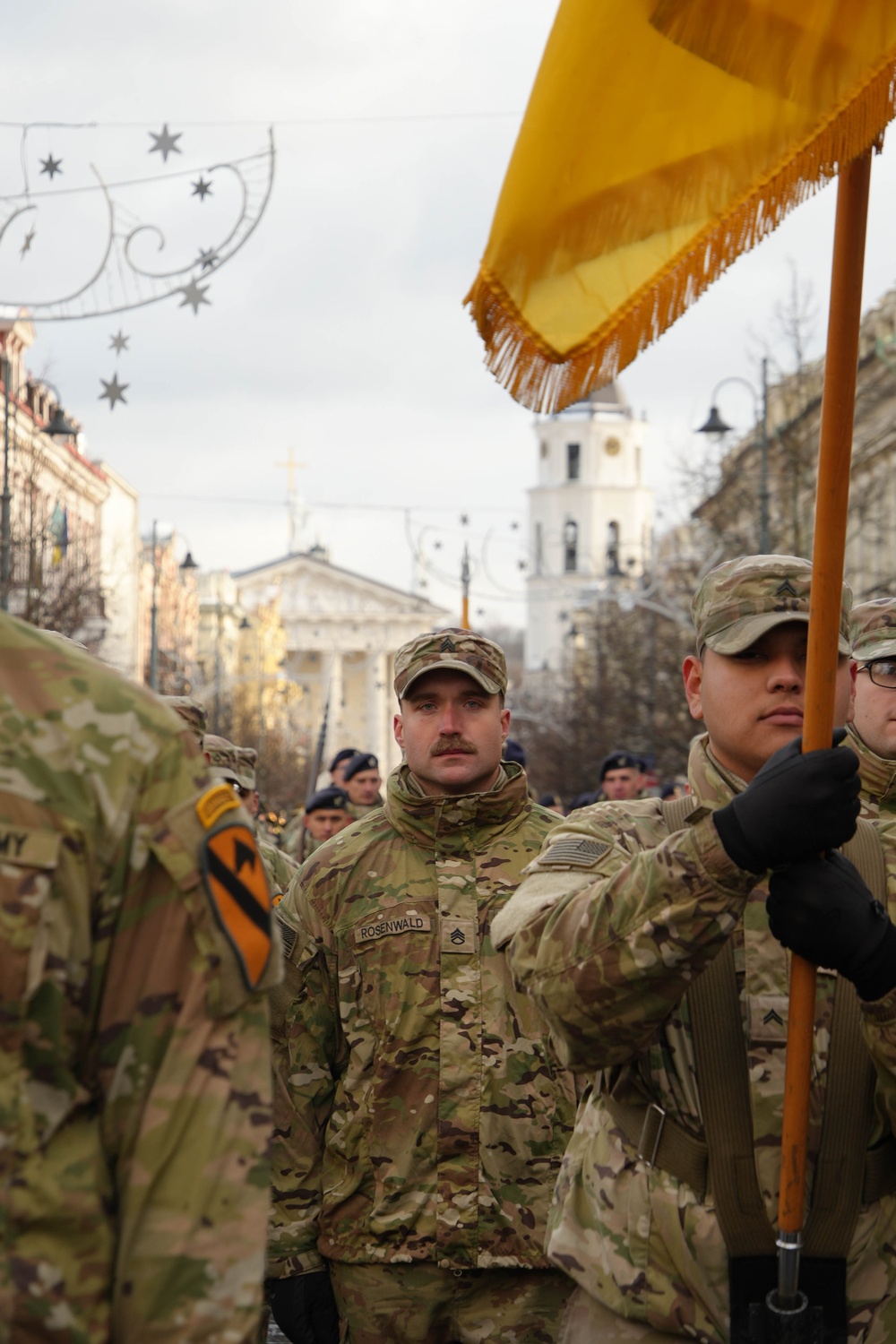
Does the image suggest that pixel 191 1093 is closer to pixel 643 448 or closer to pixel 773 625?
pixel 773 625

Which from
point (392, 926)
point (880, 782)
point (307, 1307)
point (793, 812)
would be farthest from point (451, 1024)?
point (793, 812)

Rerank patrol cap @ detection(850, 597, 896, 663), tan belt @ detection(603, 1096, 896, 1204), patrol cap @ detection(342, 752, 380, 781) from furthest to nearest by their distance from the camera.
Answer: patrol cap @ detection(342, 752, 380, 781) < patrol cap @ detection(850, 597, 896, 663) < tan belt @ detection(603, 1096, 896, 1204)

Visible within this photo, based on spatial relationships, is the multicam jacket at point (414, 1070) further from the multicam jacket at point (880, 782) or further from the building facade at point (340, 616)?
the building facade at point (340, 616)

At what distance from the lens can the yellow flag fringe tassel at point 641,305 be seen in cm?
347

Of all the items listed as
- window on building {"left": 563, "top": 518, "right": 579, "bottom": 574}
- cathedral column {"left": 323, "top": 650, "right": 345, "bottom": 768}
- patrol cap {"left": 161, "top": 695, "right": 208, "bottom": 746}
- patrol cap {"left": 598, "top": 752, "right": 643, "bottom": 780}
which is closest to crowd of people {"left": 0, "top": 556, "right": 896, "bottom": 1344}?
patrol cap {"left": 161, "top": 695, "right": 208, "bottom": 746}

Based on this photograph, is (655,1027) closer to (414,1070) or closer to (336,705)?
(414,1070)

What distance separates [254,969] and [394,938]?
2650 mm

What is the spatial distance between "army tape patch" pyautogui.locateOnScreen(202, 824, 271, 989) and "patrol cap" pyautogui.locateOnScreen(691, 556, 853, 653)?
1227mm

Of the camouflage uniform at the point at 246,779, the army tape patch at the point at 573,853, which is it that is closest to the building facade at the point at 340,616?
the camouflage uniform at the point at 246,779

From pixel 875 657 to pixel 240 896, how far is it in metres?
3.41

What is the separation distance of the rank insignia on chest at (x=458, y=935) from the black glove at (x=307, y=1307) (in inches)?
35.7

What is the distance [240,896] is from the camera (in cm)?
256

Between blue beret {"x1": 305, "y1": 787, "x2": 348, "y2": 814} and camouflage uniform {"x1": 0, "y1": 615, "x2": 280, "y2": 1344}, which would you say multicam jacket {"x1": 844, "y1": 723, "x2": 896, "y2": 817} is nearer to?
camouflage uniform {"x1": 0, "y1": 615, "x2": 280, "y2": 1344}

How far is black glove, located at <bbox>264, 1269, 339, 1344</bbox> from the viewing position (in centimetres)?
505
